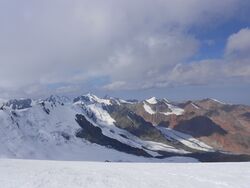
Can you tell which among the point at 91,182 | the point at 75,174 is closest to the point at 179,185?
the point at 91,182

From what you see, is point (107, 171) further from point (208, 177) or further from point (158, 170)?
point (208, 177)

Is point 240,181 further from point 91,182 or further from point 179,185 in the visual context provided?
point 91,182

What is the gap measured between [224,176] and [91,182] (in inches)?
443

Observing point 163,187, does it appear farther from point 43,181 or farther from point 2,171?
point 2,171

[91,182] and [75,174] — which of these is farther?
[75,174]

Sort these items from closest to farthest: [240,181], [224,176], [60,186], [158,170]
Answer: [60,186] → [240,181] → [224,176] → [158,170]

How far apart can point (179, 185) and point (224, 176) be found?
18.3ft

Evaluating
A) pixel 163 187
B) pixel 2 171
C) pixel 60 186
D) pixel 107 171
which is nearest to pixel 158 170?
pixel 107 171

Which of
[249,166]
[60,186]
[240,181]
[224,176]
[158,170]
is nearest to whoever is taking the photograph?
[60,186]

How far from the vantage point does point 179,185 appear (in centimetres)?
2867

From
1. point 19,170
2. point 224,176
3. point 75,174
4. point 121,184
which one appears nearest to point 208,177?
point 224,176

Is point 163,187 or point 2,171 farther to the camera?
point 2,171

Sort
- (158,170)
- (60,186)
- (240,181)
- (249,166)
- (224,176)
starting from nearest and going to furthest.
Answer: (60,186) < (240,181) < (224,176) < (158,170) < (249,166)

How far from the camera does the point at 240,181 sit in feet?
99.0
